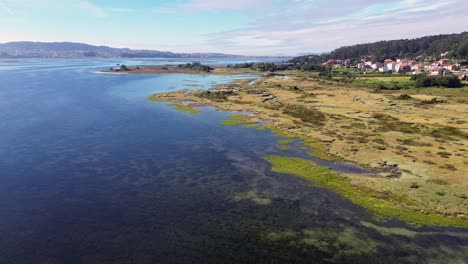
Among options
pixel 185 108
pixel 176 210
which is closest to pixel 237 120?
pixel 185 108

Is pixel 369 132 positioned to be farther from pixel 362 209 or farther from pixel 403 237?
pixel 403 237

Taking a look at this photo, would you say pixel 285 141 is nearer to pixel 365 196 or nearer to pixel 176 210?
pixel 365 196

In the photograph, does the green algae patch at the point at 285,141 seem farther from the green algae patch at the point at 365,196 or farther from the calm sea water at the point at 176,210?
the green algae patch at the point at 365,196

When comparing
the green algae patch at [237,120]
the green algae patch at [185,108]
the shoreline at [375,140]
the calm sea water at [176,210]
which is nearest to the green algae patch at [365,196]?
the shoreline at [375,140]

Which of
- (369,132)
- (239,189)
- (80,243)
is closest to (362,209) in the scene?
(239,189)

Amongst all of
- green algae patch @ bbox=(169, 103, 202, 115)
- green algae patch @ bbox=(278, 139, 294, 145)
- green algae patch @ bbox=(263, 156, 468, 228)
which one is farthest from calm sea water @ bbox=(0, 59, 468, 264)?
green algae patch @ bbox=(169, 103, 202, 115)

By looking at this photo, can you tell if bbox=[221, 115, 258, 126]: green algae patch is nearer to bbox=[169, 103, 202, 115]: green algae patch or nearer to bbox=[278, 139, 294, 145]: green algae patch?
bbox=[169, 103, 202, 115]: green algae patch
